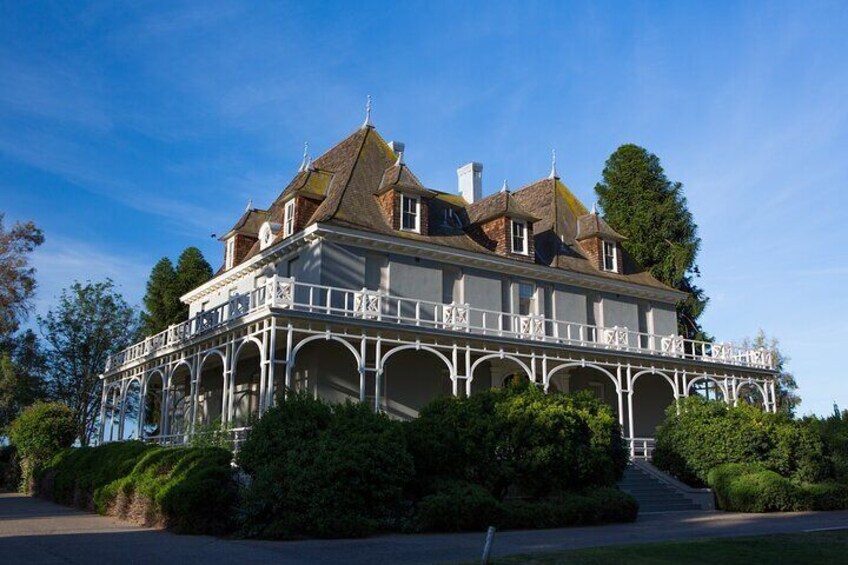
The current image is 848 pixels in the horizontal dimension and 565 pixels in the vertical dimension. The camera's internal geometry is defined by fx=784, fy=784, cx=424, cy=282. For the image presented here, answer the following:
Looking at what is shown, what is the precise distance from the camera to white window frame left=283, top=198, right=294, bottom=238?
2836 centimetres

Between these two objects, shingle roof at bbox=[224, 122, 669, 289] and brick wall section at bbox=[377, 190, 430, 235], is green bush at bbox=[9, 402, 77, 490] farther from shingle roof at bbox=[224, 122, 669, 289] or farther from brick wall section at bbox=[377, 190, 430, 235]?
brick wall section at bbox=[377, 190, 430, 235]

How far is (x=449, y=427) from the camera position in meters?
18.4

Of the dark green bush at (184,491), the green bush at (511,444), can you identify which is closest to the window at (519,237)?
the green bush at (511,444)

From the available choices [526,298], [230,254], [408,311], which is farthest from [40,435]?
[526,298]

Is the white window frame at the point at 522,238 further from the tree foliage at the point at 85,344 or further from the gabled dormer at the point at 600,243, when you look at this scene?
the tree foliage at the point at 85,344

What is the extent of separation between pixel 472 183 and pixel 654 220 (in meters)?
14.2

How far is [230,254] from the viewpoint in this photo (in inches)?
1293

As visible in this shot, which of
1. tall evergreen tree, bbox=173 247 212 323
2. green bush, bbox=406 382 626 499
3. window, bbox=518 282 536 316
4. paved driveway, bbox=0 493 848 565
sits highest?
tall evergreen tree, bbox=173 247 212 323

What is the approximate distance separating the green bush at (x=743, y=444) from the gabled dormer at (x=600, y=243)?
374 inches

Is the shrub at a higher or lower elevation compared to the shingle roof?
lower

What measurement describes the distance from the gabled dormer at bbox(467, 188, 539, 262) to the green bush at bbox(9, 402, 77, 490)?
17.6 metres

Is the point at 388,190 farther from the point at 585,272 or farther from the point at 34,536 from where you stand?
the point at 34,536

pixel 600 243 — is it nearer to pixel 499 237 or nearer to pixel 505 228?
pixel 505 228

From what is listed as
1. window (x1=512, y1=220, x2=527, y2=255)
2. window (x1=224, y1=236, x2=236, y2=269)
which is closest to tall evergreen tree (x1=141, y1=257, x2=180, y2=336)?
window (x1=224, y1=236, x2=236, y2=269)
